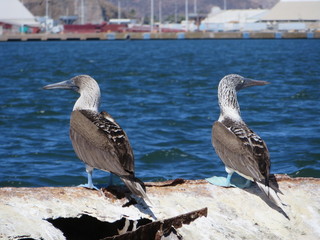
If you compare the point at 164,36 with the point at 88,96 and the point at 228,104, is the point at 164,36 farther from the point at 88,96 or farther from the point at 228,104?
the point at 88,96

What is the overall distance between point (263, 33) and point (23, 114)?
93.1 meters

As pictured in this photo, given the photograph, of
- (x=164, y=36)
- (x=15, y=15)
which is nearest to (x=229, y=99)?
(x=164, y=36)

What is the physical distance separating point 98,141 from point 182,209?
1142mm

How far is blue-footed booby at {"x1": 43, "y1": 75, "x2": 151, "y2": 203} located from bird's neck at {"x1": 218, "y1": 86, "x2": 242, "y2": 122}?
1317 millimetres

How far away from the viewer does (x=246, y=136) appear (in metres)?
7.11

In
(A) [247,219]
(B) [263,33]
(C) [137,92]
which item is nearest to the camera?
(A) [247,219]

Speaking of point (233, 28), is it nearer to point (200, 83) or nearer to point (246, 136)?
point (200, 83)

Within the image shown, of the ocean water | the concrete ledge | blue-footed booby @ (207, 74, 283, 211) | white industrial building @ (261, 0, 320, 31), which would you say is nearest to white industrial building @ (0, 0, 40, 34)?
white industrial building @ (261, 0, 320, 31)

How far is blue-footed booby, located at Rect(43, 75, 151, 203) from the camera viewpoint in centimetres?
624

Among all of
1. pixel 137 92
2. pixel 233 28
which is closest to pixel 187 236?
pixel 137 92

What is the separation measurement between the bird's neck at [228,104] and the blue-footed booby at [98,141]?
51.9 inches

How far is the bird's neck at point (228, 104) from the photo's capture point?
7.69 meters

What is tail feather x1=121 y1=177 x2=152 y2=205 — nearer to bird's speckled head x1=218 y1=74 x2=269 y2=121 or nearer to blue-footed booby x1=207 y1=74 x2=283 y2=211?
blue-footed booby x1=207 y1=74 x2=283 y2=211

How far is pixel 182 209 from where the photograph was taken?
235 inches
